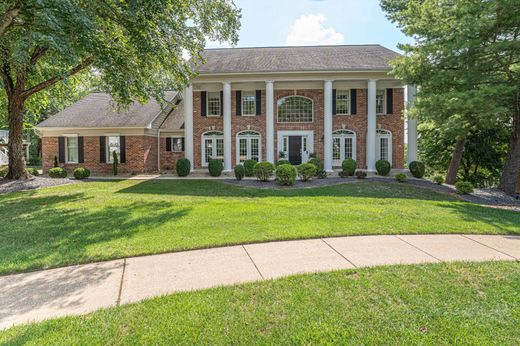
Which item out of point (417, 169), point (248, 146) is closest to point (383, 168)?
point (417, 169)

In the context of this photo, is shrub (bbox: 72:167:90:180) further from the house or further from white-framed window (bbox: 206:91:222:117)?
white-framed window (bbox: 206:91:222:117)

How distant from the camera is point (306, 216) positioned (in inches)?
277

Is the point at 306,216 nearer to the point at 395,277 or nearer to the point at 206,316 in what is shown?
the point at 395,277

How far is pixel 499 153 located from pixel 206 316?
22707mm

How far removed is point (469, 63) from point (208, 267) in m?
12.5

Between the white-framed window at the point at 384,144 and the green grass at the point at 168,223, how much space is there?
8.65 metres

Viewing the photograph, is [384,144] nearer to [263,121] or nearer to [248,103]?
[263,121]

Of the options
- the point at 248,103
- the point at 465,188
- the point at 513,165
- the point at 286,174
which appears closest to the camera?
the point at 465,188

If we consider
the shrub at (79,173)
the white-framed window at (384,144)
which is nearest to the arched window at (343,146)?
the white-framed window at (384,144)

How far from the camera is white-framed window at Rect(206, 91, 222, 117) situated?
1895cm

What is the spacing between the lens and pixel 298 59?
1822 centimetres

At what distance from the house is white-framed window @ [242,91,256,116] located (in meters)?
0.07

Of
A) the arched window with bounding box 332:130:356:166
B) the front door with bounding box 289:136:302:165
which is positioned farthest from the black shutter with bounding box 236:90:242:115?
the arched window with bounding box 332:130:356:166

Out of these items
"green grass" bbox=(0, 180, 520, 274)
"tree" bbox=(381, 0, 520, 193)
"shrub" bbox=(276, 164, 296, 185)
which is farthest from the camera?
"shrub" bbox=(276, 164, 296, 185)
